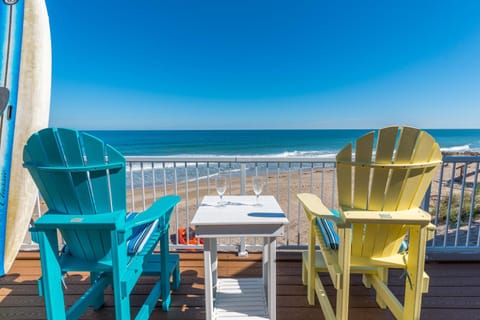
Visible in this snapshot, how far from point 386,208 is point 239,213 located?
830 millimetres

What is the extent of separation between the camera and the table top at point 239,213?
1272mm

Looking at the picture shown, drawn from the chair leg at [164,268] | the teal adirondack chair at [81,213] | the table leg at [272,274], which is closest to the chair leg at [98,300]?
the teal adirondack chair at [81,213]

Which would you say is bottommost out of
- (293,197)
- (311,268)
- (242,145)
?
(293,197)

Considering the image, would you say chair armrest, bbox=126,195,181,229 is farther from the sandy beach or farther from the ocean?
the ocean

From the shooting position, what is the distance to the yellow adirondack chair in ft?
3.86

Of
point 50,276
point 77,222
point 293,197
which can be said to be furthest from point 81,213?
point 293,197

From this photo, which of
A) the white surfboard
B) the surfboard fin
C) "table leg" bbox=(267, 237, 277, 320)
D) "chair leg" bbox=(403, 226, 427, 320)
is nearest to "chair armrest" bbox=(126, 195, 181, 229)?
"table leg" bbox=(267, 237, 277, 320)

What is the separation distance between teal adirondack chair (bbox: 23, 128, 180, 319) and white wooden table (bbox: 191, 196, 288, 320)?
1.01ft

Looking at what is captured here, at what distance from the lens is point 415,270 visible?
1250 millimetres

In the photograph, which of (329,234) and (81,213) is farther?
(329,234)

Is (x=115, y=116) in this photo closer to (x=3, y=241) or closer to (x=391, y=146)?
(x=3, y=241)

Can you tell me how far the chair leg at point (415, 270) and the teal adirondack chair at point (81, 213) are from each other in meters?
1.41

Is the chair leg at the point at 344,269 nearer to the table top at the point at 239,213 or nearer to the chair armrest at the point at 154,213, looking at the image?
the table top at the point at 239,213

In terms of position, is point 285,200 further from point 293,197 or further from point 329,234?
point 329,234
